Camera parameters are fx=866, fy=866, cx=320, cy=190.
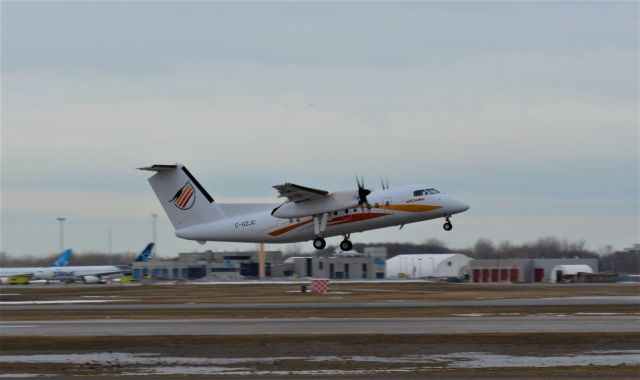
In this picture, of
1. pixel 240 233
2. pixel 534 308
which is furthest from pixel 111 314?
pixel 534 308

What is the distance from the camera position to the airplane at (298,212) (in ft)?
182

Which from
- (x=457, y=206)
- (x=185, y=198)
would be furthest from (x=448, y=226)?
(x=185, y=198)

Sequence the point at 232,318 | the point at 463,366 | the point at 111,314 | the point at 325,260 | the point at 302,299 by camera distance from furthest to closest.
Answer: the point at 325,260, the point at 302,299, the point at 111,314, the point at 232,318, the point at 463,366

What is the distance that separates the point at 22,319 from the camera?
45.3m

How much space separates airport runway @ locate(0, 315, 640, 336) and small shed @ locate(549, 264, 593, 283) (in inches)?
2863

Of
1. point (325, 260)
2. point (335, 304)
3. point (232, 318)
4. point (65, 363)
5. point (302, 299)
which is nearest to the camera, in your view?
point (65, 363)

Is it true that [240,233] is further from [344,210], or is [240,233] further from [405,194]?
[405,194]

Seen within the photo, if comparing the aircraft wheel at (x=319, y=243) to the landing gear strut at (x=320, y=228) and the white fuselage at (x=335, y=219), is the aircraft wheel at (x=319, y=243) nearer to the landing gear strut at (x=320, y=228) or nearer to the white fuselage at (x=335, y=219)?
the landing gear strut at (x=320, y=228)

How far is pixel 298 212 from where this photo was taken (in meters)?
56.5

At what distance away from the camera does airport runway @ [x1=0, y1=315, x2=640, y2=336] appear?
120 ft

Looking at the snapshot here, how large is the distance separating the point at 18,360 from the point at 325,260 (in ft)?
374

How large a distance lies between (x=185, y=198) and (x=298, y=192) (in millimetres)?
8595

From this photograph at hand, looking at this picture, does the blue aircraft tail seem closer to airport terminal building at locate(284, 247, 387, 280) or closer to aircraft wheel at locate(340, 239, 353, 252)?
→ airport terminal building at locate(284, 247, 387, 280)

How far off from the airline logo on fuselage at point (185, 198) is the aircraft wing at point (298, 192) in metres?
6.78
